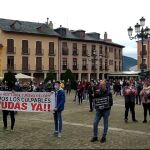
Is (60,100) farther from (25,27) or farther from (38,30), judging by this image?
(38,30)

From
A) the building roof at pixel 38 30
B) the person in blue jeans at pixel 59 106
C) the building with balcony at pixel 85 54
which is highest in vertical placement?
the building roof at pixel 38 30

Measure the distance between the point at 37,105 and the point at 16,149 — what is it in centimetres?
392

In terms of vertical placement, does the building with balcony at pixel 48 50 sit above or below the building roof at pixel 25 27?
below

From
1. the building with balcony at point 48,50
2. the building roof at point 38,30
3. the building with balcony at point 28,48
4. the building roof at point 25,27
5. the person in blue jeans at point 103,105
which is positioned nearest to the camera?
the person in blue jeans at point 103,105

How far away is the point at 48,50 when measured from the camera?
226 ft

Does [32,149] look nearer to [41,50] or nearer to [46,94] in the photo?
[46,94]

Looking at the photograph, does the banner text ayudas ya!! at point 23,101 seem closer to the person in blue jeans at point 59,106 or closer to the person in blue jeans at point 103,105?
the person in blue jeans at point 59,106

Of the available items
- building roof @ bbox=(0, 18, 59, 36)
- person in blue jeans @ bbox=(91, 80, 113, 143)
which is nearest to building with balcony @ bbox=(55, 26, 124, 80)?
building roof @ bbox=(0, 18, 59, 36)

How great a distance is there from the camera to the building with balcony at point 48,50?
63500 millimetres

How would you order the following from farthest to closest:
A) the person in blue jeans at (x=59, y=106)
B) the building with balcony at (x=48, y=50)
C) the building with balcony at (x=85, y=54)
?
1. the building with balcony at (x=85, y=54)
2. the building with balcony at (x=48, y=50)
3. the person in blue jeans at (x=59, y=106)

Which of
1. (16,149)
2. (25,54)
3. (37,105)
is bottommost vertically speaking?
(16,149)

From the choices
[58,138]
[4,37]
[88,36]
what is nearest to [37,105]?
[58,138]

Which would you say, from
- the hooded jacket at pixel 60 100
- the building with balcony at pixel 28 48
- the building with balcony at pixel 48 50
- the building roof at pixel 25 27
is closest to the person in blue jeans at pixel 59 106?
the hooded jacket at pixel 60 100

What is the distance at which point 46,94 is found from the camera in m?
14.5
